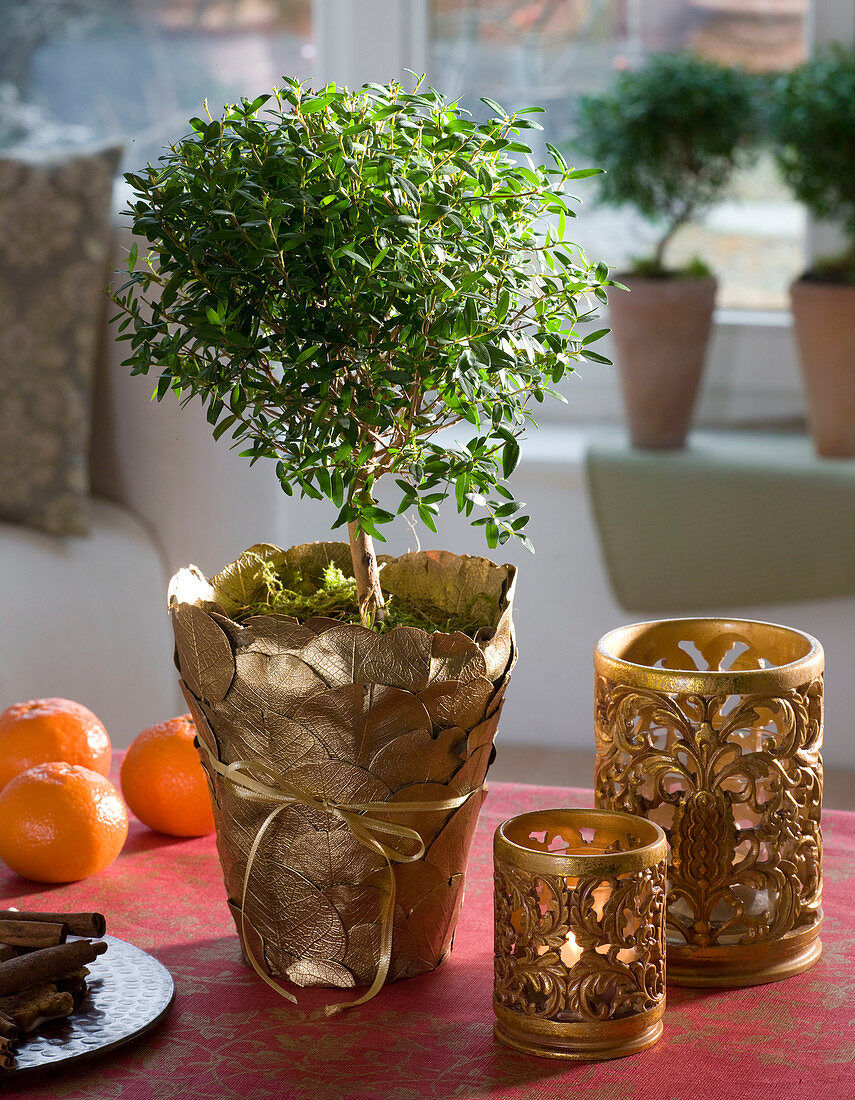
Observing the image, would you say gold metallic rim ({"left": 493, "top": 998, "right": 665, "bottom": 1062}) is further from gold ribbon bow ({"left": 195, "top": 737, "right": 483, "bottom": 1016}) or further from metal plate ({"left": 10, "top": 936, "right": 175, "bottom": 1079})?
metal plate ({"left": 10, "top": 936, "right": 175, "bottom": 1079})

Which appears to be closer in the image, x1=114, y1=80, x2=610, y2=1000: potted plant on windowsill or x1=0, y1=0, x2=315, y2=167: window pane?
x1=114, y1=80, x2=610, y2=1000: potted plant on windowsill

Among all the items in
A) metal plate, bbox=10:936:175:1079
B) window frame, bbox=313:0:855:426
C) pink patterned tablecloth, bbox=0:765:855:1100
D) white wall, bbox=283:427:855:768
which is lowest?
white wall, bbox=283:427:855:768

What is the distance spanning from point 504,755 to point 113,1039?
6.37 ft

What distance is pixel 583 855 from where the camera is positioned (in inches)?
24.9

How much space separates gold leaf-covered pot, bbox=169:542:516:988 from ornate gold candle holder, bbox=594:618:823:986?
8 cm

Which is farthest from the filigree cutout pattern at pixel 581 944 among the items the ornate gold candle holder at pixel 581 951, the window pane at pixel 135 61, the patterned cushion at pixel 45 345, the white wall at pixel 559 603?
the window pane at pixel 135 61

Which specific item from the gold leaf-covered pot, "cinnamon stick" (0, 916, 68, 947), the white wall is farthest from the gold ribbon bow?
the white wall

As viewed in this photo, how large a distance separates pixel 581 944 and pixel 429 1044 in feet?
0.36

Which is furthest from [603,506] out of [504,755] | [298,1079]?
[298,1079]

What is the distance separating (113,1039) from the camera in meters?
0.66

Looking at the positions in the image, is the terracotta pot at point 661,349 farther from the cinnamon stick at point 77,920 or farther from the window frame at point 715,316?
the cinnamon stick at point 77,920

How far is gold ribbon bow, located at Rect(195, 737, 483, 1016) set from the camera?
690 mm

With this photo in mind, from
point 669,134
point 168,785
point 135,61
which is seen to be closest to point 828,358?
point 669,134

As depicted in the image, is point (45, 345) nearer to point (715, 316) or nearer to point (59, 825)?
point (59, 825)
